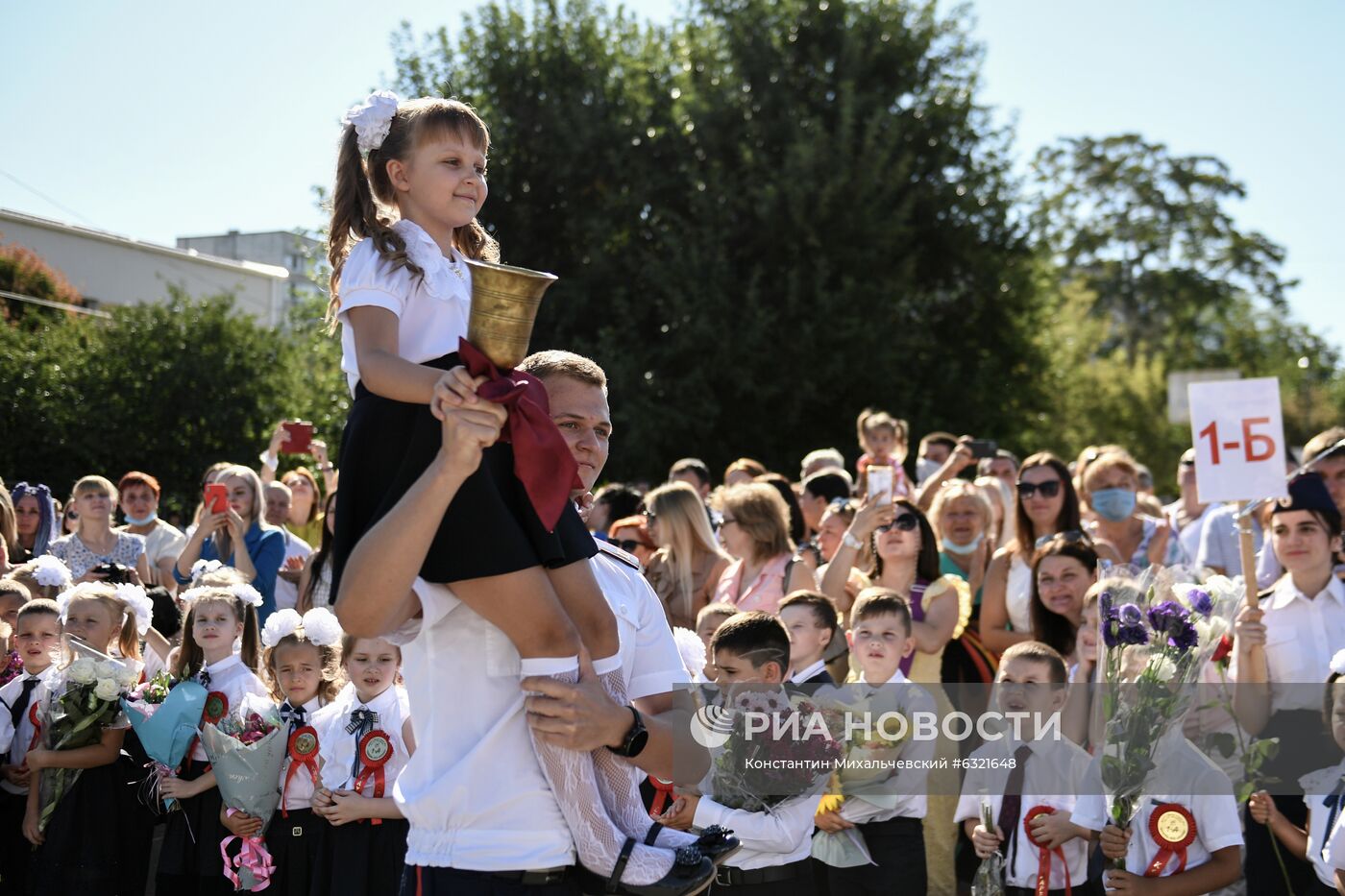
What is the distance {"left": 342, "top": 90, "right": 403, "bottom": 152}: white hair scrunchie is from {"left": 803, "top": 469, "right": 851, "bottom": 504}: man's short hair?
22.3 feet

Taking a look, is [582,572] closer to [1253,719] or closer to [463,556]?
[463,556]

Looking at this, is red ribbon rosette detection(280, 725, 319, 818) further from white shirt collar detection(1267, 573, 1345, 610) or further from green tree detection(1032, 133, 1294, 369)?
green tree detection(1032, 133, 1294, 369)

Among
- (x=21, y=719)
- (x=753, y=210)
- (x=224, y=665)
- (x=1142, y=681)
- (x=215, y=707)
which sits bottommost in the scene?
(x=21, y=719)

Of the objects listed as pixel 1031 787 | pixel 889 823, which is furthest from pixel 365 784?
pixel 1031 787

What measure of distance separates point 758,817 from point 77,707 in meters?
3.47

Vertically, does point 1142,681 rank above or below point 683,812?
above

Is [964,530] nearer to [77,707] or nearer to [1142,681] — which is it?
[1142,681]

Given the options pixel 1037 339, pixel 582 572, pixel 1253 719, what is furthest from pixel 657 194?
pixel 582 572

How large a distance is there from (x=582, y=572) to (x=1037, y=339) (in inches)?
841

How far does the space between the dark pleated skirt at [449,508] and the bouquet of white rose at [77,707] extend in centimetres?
459

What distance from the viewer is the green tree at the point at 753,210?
63.7ft

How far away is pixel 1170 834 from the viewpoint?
4.90m

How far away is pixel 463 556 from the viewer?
2.23 metres

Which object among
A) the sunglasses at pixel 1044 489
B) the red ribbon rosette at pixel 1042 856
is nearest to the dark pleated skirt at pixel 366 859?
the red ribbon rosette at pixel 1042 856
